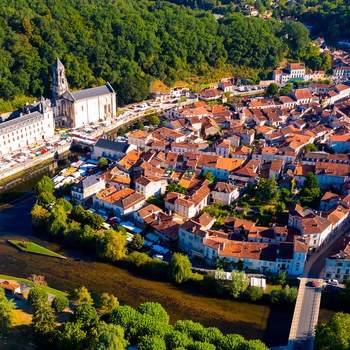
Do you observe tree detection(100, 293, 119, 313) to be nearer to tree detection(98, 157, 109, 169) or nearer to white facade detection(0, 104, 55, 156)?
tree detection(98, 157, 109, 169)

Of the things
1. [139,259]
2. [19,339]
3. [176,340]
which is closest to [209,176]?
[139,259]

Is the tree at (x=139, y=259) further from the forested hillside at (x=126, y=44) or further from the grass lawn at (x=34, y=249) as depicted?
the forested hillside at (x=126, y=44)

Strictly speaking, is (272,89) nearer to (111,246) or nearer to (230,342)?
(111,246)

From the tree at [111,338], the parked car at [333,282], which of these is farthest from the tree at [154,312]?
the parked car at [333,282]

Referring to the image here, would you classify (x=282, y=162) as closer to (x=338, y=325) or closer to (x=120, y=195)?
(x=120, y=195)

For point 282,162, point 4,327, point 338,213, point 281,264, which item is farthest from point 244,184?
point 4,327

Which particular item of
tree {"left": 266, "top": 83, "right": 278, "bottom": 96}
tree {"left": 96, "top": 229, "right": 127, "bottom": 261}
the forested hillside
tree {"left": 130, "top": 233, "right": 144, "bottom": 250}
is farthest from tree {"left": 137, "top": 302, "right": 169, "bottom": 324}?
tree {"left": 266, "top": 83, "right": 278, "bottom": 96}
